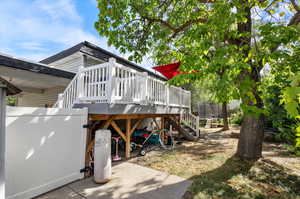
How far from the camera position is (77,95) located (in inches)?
178

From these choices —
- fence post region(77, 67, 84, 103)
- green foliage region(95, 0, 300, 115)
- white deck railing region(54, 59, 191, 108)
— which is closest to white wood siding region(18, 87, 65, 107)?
white deck railing region(54, 59, 191, 108)

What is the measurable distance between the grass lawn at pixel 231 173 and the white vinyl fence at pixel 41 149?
212 centimetres

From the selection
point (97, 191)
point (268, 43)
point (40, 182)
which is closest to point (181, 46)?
point (268, 43)

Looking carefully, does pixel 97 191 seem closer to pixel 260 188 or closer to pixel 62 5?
pixel 260 188

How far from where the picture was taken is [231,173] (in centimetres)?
393

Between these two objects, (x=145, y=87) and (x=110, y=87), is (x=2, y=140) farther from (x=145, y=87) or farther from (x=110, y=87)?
(x=145, y=87)

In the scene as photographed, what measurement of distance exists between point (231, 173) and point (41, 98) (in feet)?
35.0

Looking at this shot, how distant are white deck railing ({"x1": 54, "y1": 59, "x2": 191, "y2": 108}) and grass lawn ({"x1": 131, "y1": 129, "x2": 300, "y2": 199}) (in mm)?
2162

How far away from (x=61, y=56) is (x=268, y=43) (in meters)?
8.73

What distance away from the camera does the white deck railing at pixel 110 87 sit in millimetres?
3902

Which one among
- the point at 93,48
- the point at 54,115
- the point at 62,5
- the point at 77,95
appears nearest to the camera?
the point at 54,115

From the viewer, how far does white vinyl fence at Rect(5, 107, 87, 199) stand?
103 inches

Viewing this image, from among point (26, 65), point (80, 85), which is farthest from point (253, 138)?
point (26, 65)

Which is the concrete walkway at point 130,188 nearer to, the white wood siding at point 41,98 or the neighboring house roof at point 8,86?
the neighboring house roof at point 8,86
